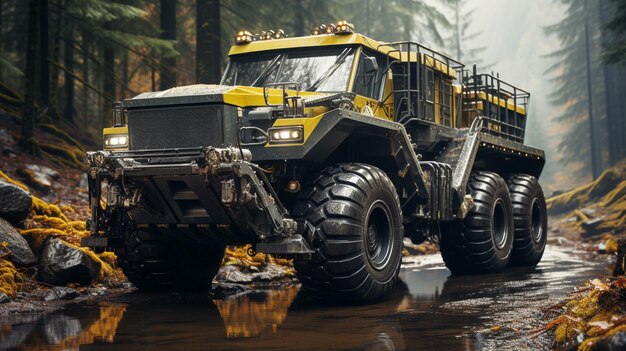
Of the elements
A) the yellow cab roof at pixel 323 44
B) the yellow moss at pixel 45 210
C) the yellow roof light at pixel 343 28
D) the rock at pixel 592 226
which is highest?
the yellow roof light at pixel 343 28

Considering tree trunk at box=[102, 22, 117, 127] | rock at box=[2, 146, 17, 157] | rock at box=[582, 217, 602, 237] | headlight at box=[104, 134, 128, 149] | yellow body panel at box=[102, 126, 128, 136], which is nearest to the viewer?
headlight at box=[104, 134, 128, 149]

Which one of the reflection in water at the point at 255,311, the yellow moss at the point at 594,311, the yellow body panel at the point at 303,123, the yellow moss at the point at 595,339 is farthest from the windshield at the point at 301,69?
the yellow moss at the point at 595,339

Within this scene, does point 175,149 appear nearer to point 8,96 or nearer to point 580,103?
point 8,96

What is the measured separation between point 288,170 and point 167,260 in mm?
2161

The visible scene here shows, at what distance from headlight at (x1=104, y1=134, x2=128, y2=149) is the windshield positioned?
2.31m

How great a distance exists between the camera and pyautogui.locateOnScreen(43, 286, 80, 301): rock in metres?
10.0

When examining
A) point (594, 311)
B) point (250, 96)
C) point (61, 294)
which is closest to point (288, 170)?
point (250, 96)

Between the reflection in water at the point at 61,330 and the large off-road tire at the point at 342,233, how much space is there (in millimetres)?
2164

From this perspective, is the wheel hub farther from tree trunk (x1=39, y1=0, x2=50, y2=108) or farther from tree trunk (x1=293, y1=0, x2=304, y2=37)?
tree trunk (x1=293, y1=0, x2=304, y2=37)

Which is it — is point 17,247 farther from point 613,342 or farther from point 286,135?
point 613,342

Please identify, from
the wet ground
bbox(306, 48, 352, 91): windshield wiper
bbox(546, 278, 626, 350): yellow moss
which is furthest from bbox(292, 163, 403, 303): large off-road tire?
bbox(546, 278, 626, 350): yellow moss

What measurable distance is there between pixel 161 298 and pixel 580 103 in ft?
166

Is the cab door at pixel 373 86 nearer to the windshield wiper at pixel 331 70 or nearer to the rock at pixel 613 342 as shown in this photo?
the windshield wiper at pixel 331 70

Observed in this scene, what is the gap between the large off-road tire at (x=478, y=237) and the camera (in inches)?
530
